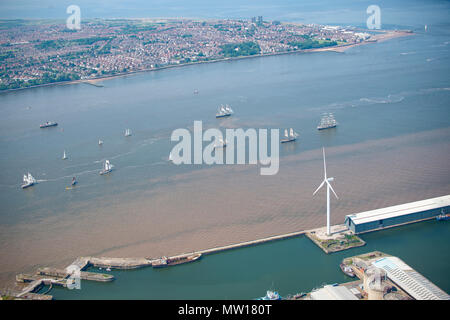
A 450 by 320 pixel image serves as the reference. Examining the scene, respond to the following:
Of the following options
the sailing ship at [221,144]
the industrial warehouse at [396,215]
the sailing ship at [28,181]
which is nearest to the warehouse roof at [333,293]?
the industrial warehouse at [396,215]

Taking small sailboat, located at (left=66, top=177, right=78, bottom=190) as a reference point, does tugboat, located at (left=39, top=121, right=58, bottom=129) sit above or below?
above

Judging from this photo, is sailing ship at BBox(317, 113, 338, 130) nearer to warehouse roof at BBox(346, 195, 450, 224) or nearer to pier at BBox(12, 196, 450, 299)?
warehouse roof at BBox(346, 195, 450, 224)

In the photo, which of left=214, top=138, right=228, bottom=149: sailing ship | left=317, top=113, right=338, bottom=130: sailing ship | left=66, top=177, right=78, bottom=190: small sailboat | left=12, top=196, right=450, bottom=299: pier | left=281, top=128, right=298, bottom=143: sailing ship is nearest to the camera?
left=12, top=196, right=450, bottom=299: pier

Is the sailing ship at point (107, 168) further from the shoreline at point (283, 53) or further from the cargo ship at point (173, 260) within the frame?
the shoreline at point (283, 53)

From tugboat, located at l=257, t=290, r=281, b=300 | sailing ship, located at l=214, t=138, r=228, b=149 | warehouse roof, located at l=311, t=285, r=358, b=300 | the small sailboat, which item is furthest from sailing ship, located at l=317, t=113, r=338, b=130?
tugboat, located at l=257, t=290, r=281, b=300

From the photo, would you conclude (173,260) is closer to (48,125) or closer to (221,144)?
(221,144)

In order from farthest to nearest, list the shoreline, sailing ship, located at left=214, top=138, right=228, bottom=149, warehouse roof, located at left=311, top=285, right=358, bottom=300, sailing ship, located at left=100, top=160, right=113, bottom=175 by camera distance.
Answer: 1. the shoreline
2. sailing ship, located at left=214, top=138, right=228, bottom=149
3. sailing ship, located at left=100, top=160, right=113, bottom=175
4. warehouse roof, located at left=311, top=285, right=358, bottom=300

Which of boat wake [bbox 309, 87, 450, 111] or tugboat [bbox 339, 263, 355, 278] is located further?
boat wake [bbox 309, 87, 450, 111]

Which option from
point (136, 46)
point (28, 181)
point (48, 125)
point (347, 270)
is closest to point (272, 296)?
point (347, 270)
